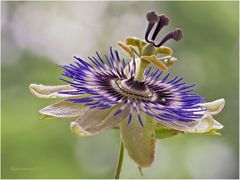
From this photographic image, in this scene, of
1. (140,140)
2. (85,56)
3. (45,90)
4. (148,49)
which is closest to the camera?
(140,140)

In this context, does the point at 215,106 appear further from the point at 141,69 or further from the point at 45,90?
the point at 45,90

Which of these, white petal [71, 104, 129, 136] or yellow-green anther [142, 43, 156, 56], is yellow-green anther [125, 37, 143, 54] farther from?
white petal [71, 104, 129, 136]

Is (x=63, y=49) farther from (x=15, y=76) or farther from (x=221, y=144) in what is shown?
(x=221, y=144)

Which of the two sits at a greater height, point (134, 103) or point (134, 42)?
point (134, 42)

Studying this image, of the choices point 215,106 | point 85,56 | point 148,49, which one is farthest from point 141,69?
point 85,56

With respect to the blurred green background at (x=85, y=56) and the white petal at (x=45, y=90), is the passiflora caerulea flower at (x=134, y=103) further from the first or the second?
the blurred green background at (x=85, y=56)

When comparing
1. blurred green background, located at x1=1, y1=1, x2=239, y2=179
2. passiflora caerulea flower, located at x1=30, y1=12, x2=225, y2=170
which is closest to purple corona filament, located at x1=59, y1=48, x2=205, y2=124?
passiflora caerulea flower, located at x1=30, y1=12, x2=225, y2=170

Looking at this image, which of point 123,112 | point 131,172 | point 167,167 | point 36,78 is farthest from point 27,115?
point 123,112

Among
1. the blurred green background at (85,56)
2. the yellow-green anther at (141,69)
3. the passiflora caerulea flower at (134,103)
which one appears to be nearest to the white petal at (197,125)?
the passiflora caerulea flower at (134,103)
